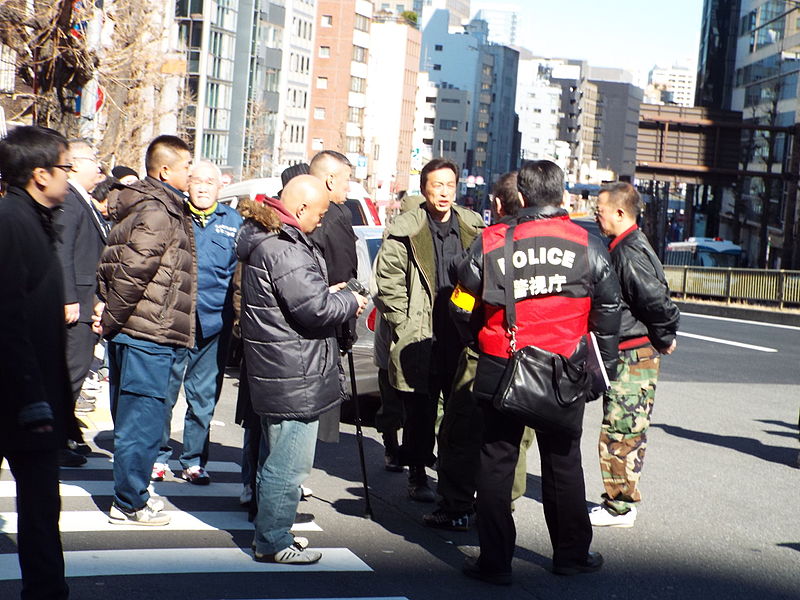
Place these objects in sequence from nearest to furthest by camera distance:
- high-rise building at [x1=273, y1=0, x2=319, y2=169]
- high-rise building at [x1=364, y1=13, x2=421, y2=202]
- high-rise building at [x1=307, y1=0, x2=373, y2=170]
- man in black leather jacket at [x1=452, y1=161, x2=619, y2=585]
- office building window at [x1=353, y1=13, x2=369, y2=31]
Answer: man in black leather jacket at [x1=452, y1=161, x2=619, y2=585]
high-rise building at [x1=273, y1=0, x2=319, y2=169]
high-rise building at [x1=307, y1=0, x2=373, y2=170]
office building window at [x1=353, y1=13, x2=369, y2=31]
high-rise building at [x1=364, y1=13, x2=421, y2=202]

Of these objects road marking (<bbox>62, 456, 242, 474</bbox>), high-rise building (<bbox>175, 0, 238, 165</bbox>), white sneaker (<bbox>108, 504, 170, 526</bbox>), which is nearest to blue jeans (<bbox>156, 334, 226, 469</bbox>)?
road marking (<bbox>62, 456, 242, 474</bbox>)

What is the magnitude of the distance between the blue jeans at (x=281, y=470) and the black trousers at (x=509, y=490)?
2.91ft

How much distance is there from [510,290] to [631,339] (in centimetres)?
171

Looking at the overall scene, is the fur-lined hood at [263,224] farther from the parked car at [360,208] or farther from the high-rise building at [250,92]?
the high-rise building at [250,92]

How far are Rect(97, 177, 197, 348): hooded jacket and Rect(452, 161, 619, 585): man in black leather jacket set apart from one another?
5.50 feet

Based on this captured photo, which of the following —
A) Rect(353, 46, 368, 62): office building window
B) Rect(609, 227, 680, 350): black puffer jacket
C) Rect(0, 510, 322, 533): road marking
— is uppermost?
Rect(353, 46, 368, 62): office building window

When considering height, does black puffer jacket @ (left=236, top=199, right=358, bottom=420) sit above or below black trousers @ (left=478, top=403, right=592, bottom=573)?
above

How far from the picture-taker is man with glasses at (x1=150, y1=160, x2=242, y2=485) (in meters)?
7.70

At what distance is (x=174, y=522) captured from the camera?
673 cm

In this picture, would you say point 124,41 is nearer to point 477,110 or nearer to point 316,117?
point 316,117

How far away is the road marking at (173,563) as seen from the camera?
573cm

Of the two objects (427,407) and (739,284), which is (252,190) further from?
(739,284)

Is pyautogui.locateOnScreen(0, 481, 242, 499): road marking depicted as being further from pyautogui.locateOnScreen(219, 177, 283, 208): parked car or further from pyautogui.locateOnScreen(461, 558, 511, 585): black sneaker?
pyautogui.locateOnScreen(219, 177, 283, 208): parked car

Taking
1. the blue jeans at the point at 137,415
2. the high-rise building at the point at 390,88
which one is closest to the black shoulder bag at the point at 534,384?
the blue jeans at the point at 137,415
